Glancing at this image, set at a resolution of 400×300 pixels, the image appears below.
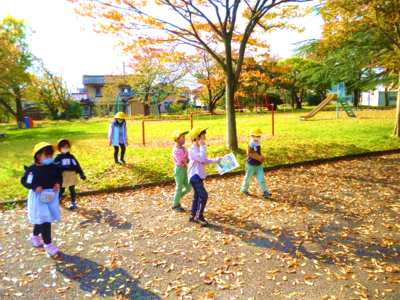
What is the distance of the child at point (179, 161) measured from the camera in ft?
17.0

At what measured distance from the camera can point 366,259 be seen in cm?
380

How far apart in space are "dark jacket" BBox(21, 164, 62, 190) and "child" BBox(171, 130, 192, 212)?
6.52 ft

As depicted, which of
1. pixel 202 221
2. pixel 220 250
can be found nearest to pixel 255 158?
pixel 202 221

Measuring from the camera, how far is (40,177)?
12.9ft

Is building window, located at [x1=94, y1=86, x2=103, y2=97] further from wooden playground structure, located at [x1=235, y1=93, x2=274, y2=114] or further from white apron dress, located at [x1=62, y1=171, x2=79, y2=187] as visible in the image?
white apron dress, located at [x1=62, y1=171, x2=79, y2=187]

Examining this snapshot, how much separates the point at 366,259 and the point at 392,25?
12.2m

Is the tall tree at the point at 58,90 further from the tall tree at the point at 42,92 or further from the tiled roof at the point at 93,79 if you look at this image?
the tiled roof at the point at 93,79

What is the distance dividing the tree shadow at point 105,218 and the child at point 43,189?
112 centimetres

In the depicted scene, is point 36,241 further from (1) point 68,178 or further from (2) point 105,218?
(1) point 68,178

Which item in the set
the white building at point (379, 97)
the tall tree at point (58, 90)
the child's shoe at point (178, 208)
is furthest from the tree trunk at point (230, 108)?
the white building at point (379, 97)

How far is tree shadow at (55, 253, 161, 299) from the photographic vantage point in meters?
3.25

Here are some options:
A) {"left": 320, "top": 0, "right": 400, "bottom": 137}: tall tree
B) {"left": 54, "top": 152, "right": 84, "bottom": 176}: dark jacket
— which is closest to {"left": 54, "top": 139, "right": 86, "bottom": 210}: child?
{"left": 54, "top": 152, "right": 84, "bottom": 176}: dark jacket

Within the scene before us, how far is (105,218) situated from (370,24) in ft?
46.5

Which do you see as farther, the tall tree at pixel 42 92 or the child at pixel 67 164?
the tall tree at pixel 42 92
